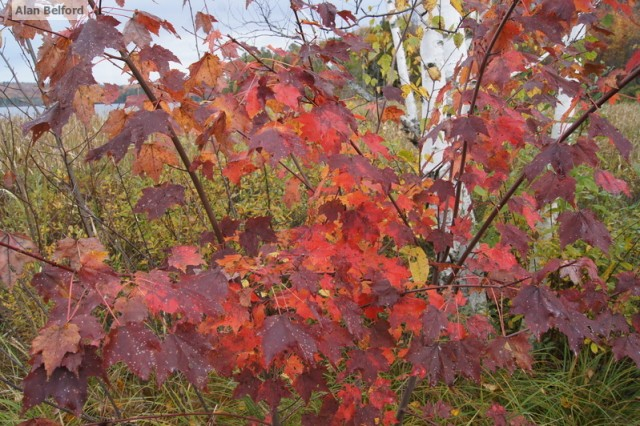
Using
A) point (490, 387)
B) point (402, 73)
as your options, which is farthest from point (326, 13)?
point (490, 387)

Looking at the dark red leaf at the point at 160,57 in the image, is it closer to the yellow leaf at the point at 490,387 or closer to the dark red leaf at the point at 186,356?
the dark red leaf at the point at 186,356

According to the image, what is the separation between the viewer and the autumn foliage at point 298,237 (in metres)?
1.05

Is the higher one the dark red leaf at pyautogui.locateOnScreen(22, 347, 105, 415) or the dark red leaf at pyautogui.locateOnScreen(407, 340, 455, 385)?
the dark red leaf at pyautogui.locateOnScreen(22, 347, 105, 415)

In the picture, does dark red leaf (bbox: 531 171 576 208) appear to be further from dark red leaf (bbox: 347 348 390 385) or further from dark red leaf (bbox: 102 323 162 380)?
dark red leaf (bbox: 102 323 162 380)

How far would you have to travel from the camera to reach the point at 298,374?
1640 millimetres

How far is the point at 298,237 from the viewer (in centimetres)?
177

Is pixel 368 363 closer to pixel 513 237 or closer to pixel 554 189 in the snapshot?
pixel 513 237

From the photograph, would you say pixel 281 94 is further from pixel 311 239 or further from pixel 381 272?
pixel 381 272

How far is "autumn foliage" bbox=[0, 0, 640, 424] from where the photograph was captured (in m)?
1.05

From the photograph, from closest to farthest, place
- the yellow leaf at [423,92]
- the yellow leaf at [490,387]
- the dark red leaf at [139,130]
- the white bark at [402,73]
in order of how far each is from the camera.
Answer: the dark red leaf at [139,130] → the yellow leaf at [423,92] → the yellow leaf at [490,387] → the white bark at [402,73]

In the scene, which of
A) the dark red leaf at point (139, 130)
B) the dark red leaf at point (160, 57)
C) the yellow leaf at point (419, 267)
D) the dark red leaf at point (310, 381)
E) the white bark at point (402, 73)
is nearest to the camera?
the dark red leaf at point (139, 130)

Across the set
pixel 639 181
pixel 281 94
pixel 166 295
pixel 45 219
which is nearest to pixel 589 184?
pixel 281 94

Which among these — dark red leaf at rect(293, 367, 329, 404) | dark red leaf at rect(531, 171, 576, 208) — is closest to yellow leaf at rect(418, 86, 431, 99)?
dark red leaf at rect(531, 171, 576, 208)

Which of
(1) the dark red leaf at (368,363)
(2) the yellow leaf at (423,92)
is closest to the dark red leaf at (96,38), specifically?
(1) the dark red leaf at (368,363)
